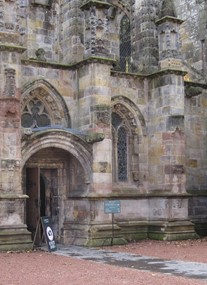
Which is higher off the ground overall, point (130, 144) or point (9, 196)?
point (130, 144)

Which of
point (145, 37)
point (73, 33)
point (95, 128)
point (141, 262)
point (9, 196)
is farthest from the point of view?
point (145, 37)

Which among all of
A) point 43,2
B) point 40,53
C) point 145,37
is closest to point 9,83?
point 40,53

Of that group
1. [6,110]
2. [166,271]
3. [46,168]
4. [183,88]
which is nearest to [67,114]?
[46,168]

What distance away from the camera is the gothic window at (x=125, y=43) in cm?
2486

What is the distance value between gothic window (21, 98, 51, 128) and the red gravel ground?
470 centimetres

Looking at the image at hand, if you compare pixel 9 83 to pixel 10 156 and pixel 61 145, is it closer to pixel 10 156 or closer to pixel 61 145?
pixel 10 156

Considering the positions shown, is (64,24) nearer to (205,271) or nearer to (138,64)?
(138,64)

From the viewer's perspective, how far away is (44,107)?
19.9 meters

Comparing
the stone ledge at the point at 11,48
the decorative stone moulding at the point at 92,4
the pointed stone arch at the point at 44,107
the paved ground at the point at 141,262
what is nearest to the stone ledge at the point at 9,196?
the paved ground at the point at 141,262

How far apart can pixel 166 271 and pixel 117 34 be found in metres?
14.2

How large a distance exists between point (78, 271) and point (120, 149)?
9.16 meters

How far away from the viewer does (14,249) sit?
54.9ft

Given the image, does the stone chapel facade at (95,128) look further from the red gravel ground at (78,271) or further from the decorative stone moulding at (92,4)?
the red gravel ground at (78,271)

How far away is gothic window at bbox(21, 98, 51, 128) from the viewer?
19.5 m
